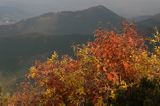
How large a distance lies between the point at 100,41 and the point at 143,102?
13.5m

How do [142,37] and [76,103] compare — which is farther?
[142,37]

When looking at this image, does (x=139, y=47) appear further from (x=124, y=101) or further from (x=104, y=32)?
(x=124, y=101)

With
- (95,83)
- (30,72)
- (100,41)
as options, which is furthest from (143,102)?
(30,72)

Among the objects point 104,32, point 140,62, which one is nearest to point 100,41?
point 104,32

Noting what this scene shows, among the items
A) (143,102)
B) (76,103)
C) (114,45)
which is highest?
(114,45)

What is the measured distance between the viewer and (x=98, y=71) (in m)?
36.8

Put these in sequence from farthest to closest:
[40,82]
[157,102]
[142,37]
A: [142,37] < [40,82] < [157,102]

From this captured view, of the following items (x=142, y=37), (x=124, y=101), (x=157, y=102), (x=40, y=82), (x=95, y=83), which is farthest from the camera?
(x=142, y=37)

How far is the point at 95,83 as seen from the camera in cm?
3669

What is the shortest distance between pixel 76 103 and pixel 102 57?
193 inches

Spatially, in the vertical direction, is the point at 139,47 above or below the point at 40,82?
above

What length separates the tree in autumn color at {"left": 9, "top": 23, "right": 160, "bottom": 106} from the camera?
35.9 meters

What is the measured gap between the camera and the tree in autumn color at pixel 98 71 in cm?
3591

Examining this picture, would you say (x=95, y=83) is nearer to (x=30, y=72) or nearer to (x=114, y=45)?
(x=114, y=45)
